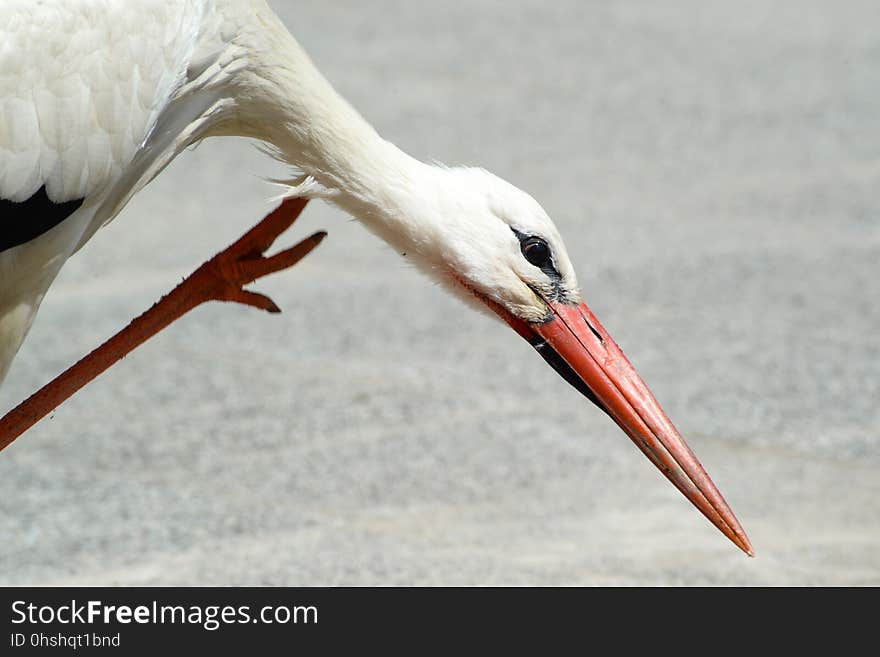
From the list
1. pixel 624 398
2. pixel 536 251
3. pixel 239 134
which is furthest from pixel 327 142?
pixel 624 398

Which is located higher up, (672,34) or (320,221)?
(672,34)

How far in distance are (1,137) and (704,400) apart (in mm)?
4334

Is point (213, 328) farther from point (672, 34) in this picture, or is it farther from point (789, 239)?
point (672, 34)

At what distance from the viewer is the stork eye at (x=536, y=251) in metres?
4.42

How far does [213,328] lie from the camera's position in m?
8.66

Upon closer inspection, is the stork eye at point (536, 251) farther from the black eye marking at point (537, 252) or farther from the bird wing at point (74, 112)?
the bird wing at point (74, 112)

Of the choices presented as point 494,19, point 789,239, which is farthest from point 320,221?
point 494,19

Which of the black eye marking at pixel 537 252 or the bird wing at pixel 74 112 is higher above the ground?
the bird wing at pixel 74 112

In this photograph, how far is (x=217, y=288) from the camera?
5266mm

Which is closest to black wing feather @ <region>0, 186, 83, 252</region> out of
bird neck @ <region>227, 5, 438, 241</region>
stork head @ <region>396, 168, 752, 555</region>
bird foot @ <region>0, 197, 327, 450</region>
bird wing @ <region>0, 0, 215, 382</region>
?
bird wing @ <region>0, 0, 215, 382</region>

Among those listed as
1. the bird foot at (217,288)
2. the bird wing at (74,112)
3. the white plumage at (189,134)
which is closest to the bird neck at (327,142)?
the white plumage at (189,134)

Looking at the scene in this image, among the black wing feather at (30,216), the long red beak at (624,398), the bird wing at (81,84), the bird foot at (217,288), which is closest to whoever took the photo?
the bird wing at (81,84)

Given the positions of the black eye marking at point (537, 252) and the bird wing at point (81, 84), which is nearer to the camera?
the bird wing at point (81, 84)

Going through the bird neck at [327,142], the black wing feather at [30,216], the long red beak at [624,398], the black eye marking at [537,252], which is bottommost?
the long red beak at [624,398]
